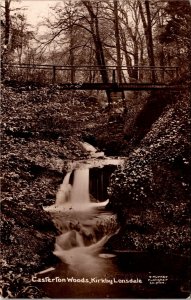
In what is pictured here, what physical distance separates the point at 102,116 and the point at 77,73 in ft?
2.17

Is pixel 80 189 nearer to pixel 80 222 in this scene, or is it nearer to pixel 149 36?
pixel 80 222

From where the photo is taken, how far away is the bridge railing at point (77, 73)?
16.1 feet

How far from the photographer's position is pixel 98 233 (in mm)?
4605

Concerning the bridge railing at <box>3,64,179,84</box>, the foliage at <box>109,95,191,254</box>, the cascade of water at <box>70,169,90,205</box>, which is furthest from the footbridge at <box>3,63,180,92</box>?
the cascade of water at <box>70,169,90,205</box>

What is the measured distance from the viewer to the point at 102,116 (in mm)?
4957

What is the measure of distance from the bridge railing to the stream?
1100 millimetres

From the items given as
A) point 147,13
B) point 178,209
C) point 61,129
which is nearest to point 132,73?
point 147,13

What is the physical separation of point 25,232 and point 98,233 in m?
0.90

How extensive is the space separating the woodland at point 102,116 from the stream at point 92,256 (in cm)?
11

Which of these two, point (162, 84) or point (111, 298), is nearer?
point (111, 298)

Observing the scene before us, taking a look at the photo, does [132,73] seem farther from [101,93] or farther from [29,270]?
[29,270]

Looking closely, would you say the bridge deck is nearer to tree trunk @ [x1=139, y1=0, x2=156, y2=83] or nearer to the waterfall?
tree trunk @ [x1=139, y1=0, x2=156, y2=83]

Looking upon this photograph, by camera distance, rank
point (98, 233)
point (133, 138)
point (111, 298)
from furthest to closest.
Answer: point (133, 138)
point (98, 233)
point (111, 298)

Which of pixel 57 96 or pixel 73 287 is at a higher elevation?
pixel 57 96
